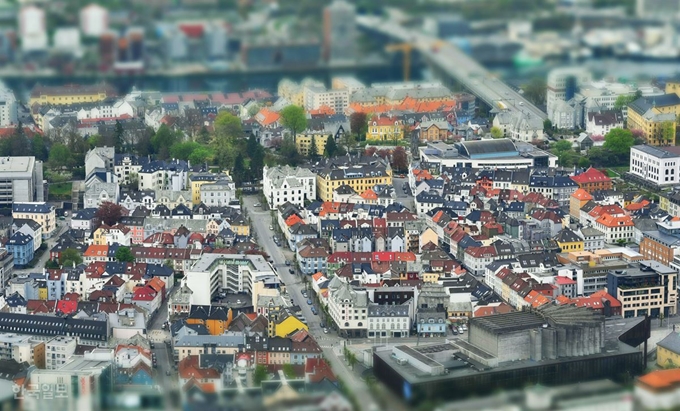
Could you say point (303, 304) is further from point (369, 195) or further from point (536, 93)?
point (536, 93)

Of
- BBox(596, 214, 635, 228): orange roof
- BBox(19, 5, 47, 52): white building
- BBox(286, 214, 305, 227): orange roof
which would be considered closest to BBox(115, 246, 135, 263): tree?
BBox(286, 214, 305, 227): orange roof

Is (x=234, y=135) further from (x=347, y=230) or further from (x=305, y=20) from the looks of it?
(x=305, y=20)

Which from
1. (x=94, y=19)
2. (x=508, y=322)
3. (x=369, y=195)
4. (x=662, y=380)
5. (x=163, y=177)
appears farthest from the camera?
(x=163, y=177)

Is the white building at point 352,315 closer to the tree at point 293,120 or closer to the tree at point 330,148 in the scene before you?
the tree at point 330,148

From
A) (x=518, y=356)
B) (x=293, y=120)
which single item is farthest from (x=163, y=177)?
(x=518, y=356)

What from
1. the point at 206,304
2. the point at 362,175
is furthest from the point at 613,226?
the point at 206,304

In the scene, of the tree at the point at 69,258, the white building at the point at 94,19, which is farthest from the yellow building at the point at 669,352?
the tree at the point at 69,258
